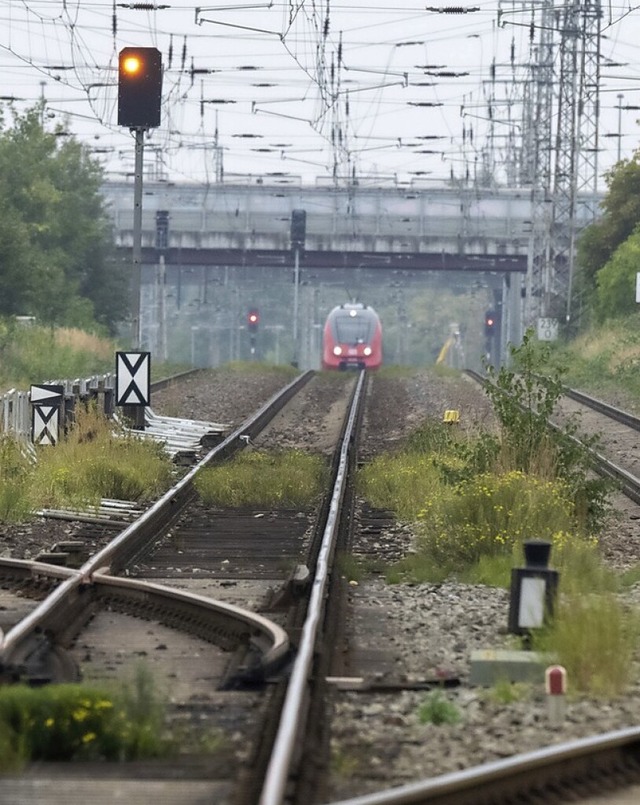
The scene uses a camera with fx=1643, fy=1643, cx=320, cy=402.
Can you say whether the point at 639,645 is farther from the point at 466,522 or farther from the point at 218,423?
the point at 218,423

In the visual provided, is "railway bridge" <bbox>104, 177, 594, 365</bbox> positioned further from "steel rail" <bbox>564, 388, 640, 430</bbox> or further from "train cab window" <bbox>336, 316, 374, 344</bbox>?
"steel rail" <bbox>564, 388, 640, 430</bbox>

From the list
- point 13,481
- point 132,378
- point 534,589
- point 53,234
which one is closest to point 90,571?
point 534,589

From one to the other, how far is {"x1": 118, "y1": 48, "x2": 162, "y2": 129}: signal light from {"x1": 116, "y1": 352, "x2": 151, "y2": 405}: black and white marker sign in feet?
10.3

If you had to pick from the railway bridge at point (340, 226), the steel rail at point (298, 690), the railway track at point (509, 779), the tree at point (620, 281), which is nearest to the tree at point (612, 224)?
the tree at point (620, 281)

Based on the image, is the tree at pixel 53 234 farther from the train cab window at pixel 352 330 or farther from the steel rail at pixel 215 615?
the steel rail at pixel 215 615

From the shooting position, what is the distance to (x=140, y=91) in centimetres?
2147

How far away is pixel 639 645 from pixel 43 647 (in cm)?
337

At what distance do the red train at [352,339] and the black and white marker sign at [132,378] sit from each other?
157 feet

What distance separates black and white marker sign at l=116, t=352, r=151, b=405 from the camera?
22.3 meters

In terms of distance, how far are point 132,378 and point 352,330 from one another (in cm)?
4791

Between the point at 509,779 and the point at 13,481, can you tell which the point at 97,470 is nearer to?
the point at 13,481

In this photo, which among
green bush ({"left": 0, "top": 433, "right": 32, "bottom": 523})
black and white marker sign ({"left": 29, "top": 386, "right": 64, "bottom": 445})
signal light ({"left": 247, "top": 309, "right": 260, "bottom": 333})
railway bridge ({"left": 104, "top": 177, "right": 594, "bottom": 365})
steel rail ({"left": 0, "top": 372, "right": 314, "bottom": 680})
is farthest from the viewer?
signal light ({"left": 247, "top": 309, "right": 260, "bottom": 333})

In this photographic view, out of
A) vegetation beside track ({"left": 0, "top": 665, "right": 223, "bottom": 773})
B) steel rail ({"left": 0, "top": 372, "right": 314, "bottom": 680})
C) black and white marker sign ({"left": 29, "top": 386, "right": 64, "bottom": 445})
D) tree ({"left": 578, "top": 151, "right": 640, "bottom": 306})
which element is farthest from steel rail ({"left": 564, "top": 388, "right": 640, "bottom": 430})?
vegetation beside track ({"left": 0, "top": 665, "right": 223, "bottom": 773})

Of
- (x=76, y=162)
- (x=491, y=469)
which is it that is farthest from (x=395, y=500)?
(x=76, y=162)
